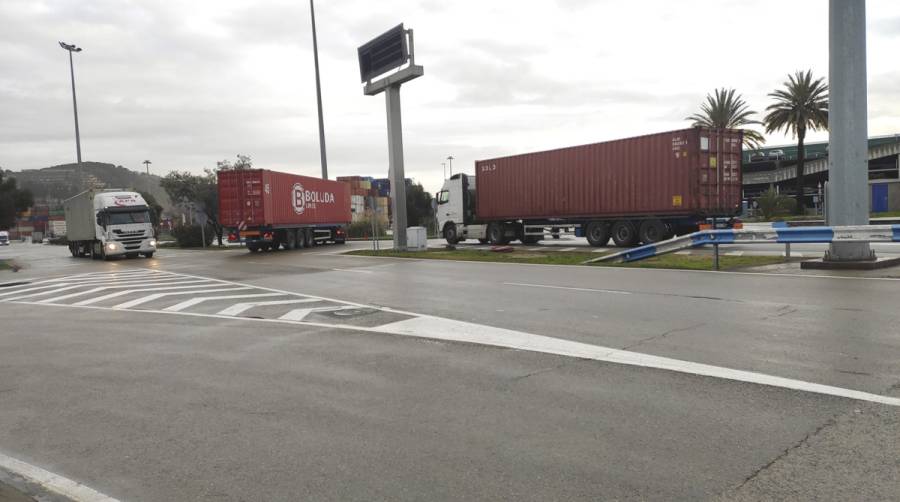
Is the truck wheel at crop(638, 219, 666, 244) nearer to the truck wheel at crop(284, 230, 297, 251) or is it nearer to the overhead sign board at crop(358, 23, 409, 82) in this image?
the overhead sign board at crop(358, 23, 409, 82)

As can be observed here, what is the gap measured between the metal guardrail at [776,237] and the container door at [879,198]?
3825 centimetres

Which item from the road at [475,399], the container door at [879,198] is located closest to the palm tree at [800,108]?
the container door at [879,198]

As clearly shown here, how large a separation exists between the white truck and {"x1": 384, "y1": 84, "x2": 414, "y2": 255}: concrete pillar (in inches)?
513

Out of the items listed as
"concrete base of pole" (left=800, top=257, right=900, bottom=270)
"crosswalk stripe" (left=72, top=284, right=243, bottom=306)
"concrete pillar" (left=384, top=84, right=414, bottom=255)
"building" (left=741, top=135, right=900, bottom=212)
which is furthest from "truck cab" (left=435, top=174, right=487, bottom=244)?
"building" (left=741, top=135, right=900, bottom=212)

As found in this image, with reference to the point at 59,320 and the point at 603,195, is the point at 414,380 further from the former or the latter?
the point at 603,195

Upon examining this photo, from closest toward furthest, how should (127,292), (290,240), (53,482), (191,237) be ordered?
(53,482), (127,292), (290,240), (191,237)

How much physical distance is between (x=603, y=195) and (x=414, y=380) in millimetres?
20662

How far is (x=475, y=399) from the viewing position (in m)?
5.16

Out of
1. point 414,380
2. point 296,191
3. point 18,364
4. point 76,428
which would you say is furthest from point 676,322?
point 296,191

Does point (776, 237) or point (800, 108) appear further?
point (800, 108)

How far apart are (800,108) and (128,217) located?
44.4 metres

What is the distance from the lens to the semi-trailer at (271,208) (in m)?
32.1

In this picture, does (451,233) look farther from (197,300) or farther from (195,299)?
(197,300)

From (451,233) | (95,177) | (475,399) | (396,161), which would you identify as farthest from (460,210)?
(95,177)
